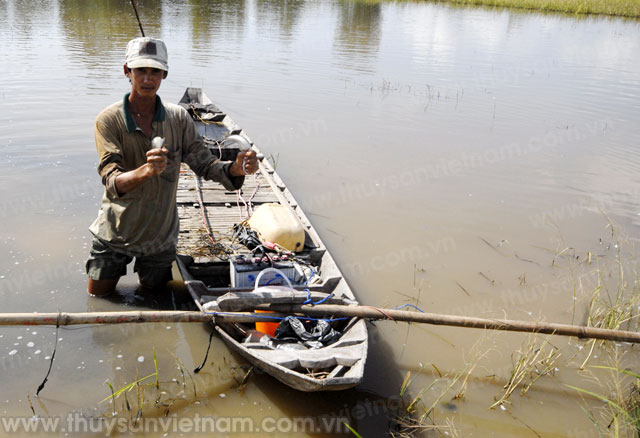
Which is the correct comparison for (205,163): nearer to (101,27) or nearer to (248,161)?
(248,161)

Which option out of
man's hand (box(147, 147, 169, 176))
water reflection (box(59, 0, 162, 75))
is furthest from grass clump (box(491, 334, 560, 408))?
water reflection (box(59, 0, 162, 75))

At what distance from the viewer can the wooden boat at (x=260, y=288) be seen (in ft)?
12.0

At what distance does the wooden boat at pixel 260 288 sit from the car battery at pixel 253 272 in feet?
0.09

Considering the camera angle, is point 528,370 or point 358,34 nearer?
point 528,370

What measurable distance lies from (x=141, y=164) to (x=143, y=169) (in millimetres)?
701

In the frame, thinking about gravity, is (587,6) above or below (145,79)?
above

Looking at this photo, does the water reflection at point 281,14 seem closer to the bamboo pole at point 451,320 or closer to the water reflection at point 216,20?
the water reflection at point 216,20

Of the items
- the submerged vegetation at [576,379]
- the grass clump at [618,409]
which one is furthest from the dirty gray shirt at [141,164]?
the grass clump at [618,409]

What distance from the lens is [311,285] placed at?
15.3 ft

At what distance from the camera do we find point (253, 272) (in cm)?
467

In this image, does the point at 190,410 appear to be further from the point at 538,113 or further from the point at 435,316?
the point at 538,113

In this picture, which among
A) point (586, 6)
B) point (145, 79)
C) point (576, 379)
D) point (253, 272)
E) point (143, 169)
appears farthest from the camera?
point (586, 6)

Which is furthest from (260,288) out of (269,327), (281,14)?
(281,14)

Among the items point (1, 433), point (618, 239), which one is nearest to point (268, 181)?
point (1, 433)
